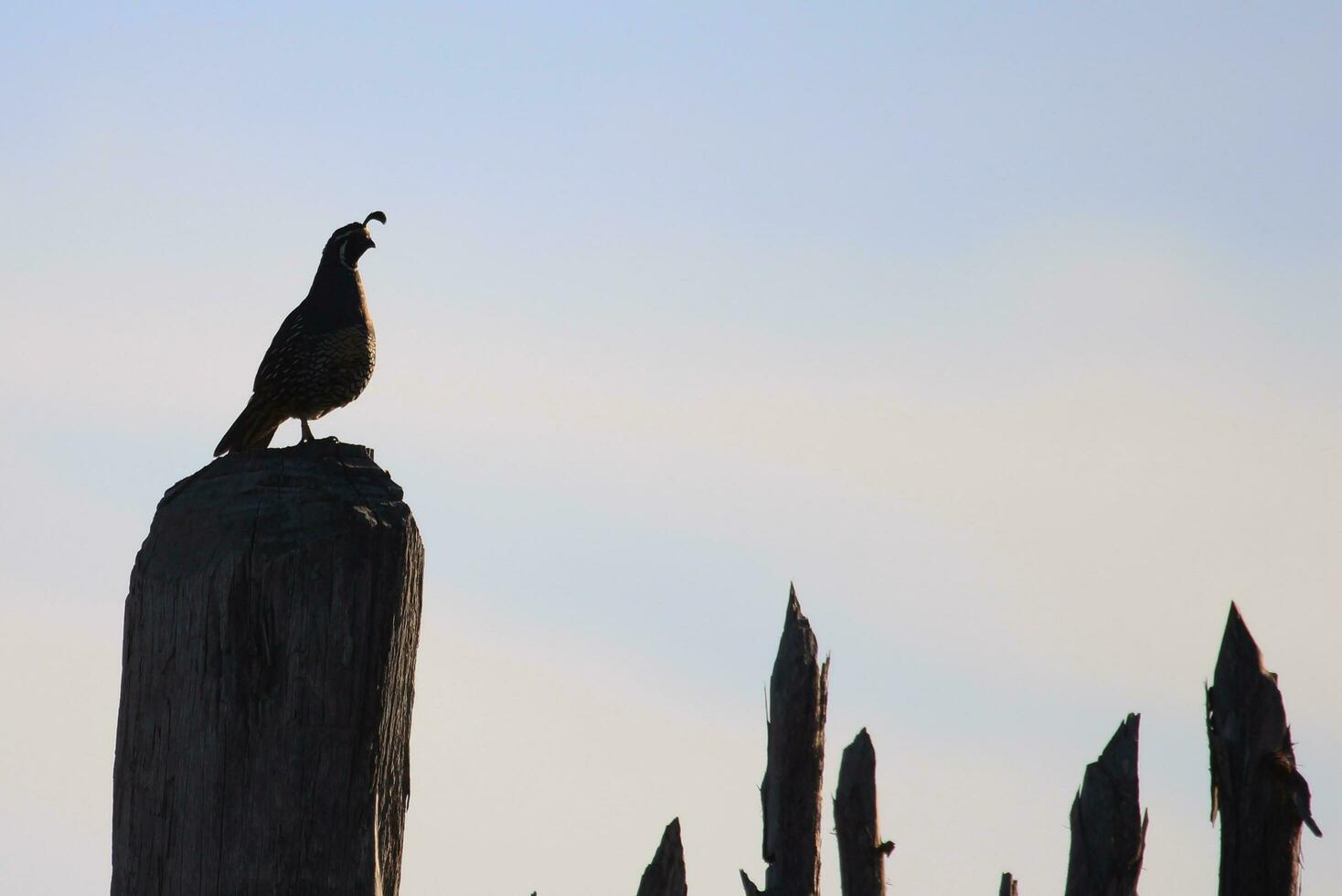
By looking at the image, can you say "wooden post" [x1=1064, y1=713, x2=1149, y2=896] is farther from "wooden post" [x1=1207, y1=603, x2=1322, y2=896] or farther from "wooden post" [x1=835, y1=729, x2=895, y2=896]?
"wooden post" [x1=835, y1=729, x2=895, y2=896]

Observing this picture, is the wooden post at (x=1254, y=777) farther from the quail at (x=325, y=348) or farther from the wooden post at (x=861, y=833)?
the quail at (x=325, y=348)

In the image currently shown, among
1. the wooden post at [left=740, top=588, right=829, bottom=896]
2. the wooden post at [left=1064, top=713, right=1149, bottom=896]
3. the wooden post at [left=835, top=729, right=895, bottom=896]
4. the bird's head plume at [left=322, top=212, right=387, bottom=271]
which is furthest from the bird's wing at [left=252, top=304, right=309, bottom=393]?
the wooden post at [left=1064, top=713, right=1149, bottom=896]

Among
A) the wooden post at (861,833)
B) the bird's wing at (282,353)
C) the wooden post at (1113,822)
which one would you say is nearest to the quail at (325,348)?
the bird's wing at (282,353)

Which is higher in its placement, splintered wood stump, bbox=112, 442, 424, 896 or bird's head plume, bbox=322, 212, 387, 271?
bird's head plume, bbox=322, 212, 387, 271

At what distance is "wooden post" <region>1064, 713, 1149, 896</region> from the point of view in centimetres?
439

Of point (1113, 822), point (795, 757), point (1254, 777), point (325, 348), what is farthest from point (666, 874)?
point (325, 348)

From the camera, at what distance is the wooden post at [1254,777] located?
3938 millimetres

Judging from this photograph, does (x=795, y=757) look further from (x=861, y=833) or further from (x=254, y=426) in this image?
(x=254, y=426)

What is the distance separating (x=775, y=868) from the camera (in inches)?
240

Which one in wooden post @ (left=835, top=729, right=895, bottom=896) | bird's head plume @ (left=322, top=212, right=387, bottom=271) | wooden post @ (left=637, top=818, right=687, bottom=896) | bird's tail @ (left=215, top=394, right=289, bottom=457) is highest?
bird's head plume @ (left=322, top=212, right=387, bottom=271)

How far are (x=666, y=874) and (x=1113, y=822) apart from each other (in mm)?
1458

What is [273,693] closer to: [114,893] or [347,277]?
[114,893]

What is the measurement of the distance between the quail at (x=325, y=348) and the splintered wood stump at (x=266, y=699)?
410 cm

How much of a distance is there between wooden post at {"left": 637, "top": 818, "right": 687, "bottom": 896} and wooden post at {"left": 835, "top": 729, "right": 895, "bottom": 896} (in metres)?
1.54
